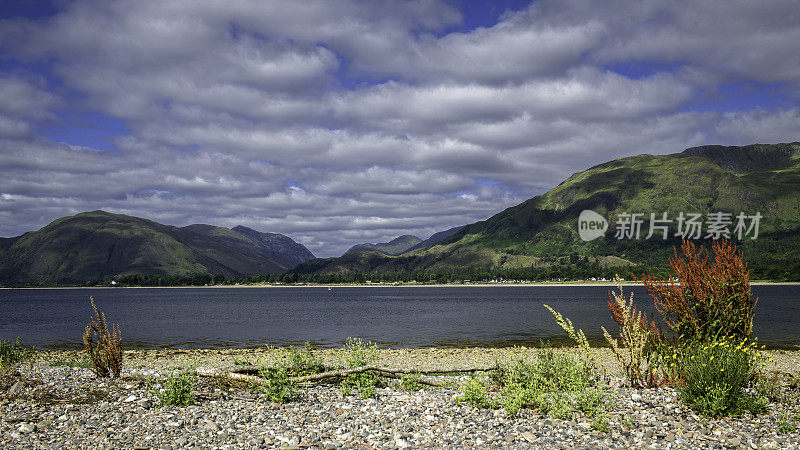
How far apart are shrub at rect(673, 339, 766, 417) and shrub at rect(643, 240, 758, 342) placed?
1.50m

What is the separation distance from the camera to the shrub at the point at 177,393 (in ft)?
47.7

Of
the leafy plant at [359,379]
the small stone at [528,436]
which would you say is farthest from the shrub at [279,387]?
the small stone at [528,436]

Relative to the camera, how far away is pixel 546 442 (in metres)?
11.7

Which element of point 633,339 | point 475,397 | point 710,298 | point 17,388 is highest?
point 710,298

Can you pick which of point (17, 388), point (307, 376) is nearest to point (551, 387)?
point (307, 376)

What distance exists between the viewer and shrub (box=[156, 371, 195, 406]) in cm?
1453

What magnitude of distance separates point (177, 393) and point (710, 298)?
684 inches

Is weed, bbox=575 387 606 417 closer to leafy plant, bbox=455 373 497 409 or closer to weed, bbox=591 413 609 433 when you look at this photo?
weed, bbox=591 413 609 433

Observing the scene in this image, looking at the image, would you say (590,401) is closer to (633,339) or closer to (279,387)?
(633,339)

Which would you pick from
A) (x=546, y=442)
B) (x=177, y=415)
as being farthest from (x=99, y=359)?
(x=546, y=442)

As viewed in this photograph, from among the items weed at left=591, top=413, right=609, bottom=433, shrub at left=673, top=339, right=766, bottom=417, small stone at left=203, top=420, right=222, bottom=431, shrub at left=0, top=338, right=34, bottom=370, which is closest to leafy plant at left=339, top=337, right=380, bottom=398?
small stone at left=203, top=420, right=222, bottom=431

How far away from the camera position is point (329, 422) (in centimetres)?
1355

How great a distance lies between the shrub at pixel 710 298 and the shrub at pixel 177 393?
611 inches

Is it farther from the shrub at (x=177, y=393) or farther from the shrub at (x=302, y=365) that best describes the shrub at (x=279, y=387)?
the shrub at (x=177, y=393)
